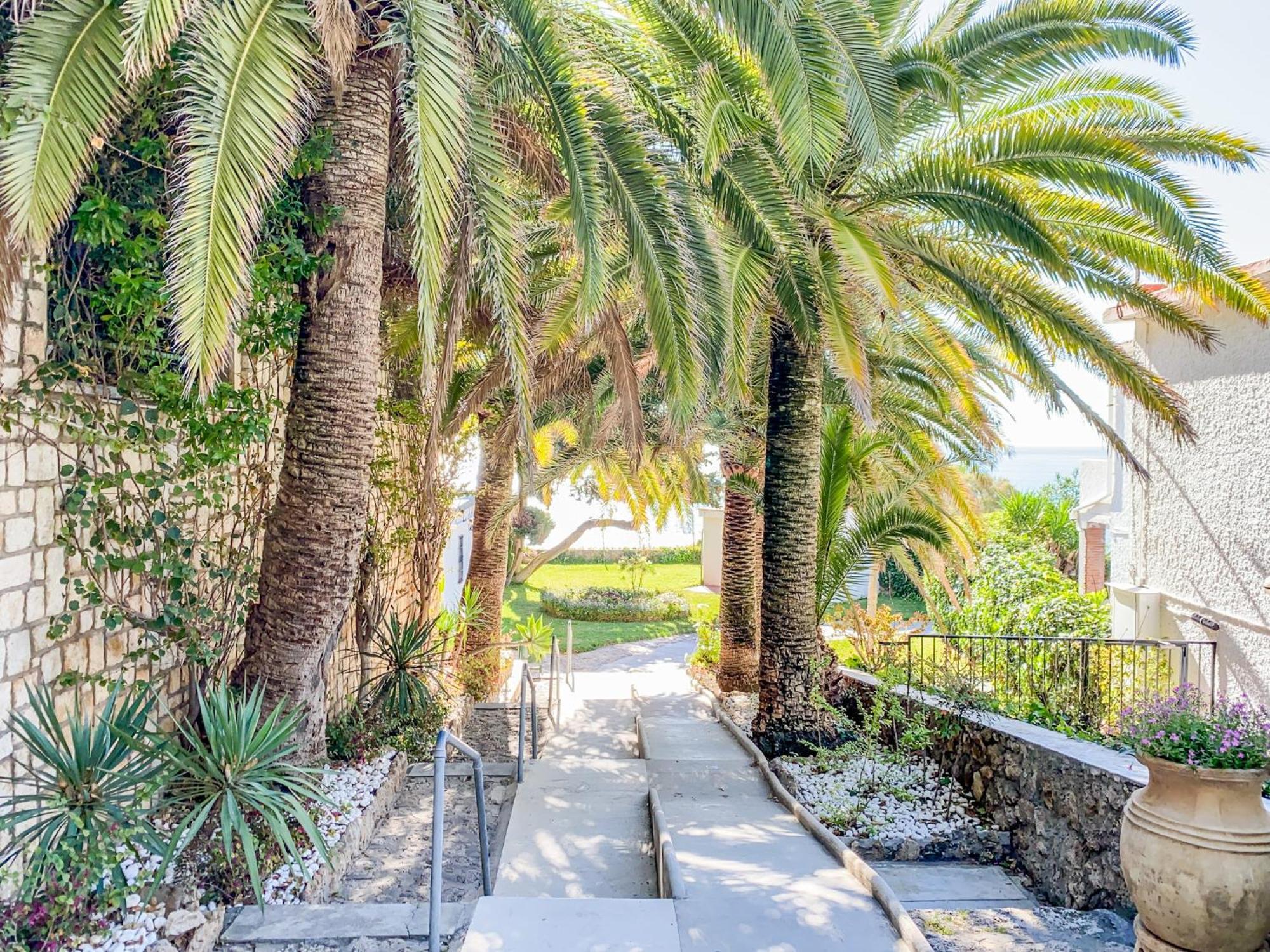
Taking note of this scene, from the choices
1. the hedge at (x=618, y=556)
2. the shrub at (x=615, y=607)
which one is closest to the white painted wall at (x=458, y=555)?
the shrub at (x=615, y=607)

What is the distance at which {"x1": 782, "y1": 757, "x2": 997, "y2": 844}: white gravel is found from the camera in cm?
713

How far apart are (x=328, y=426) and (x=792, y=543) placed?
493cm

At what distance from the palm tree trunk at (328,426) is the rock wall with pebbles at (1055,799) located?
5.38 metres

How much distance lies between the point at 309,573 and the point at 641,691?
9536 millimetres

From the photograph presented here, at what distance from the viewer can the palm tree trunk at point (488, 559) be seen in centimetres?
1287

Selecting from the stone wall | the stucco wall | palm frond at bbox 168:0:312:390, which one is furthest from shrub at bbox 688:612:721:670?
palm frond at bbox 168:0:312:390

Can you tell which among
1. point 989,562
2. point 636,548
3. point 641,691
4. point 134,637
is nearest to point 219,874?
point 134,637

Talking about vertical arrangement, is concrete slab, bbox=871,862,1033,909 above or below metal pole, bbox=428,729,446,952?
below

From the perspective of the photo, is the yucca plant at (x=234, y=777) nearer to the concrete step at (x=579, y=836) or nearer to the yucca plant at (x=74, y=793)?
the yucca plant at (x=74, y=793)

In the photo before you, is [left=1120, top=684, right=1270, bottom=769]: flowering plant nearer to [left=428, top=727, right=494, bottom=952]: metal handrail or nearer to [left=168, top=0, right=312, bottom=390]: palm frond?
[left=428, top=727, right=494, bottom=952]: metal handrail

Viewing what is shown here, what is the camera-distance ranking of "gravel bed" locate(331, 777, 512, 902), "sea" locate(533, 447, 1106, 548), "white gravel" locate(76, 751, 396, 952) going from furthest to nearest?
"sea" locate(533, 447, 1106, 548) → "gravel bed" locate(331, 777, 512, 902) → "white gravel" locate(76, 751, 396, 952)

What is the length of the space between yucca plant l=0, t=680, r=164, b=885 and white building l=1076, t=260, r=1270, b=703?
9.43m

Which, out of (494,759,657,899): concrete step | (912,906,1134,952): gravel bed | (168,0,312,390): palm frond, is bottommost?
(912,906,1134,952): gravel bed

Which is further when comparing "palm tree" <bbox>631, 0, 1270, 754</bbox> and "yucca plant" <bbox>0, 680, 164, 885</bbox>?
"palm tree" <bbox>631, 0, 1270, 754</bbox>
